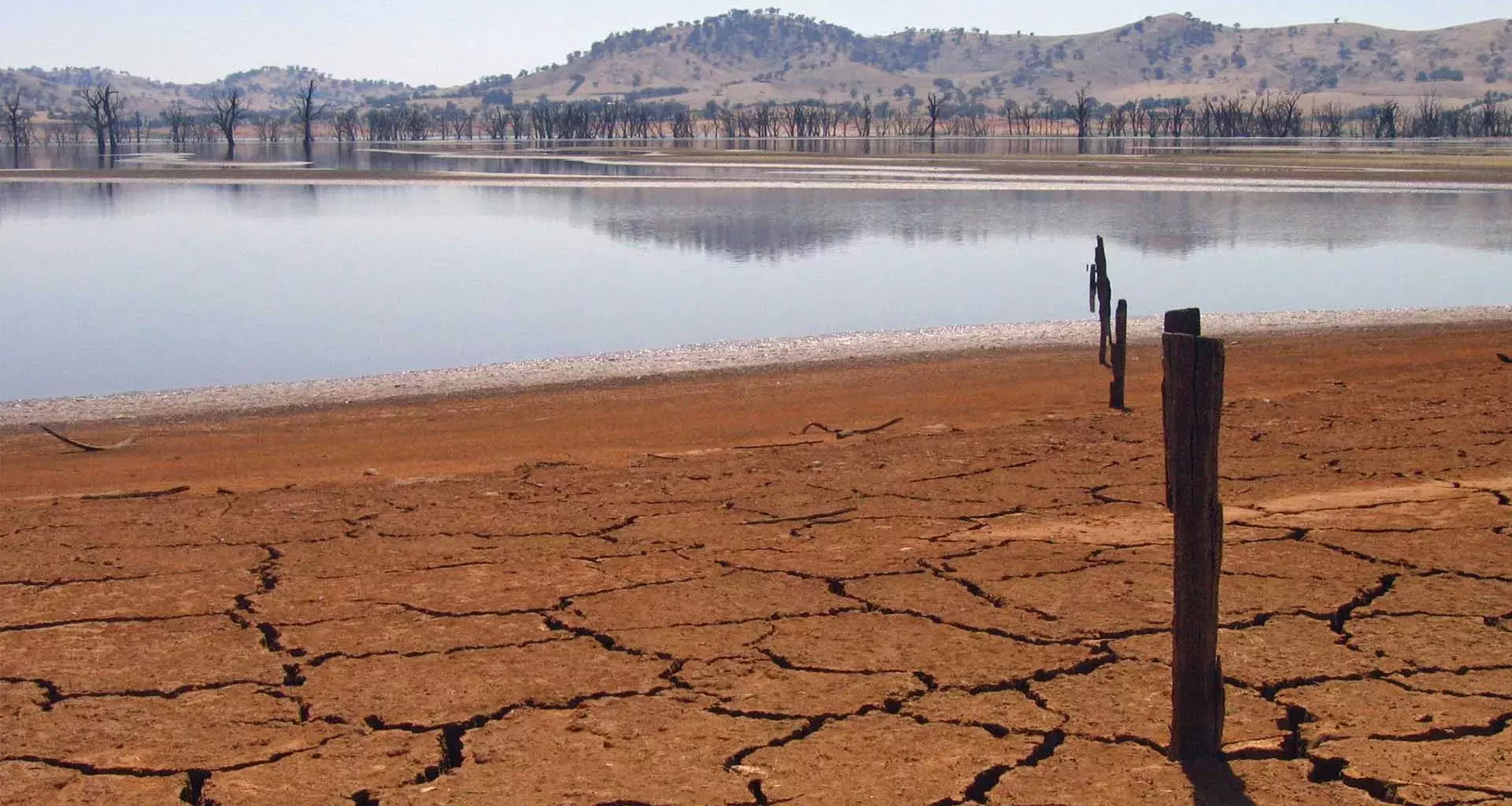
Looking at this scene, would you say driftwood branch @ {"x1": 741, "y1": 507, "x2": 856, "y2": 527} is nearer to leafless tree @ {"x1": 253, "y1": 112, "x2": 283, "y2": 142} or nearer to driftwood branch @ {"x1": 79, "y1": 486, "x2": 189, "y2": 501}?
driftwood branch @ {"x1": 79, "y1": 486, "x2": 189, "y2": 501}

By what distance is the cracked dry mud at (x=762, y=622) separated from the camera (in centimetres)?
439

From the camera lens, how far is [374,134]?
113m

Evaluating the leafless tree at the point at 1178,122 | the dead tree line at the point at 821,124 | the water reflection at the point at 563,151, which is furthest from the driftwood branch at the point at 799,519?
the leafless tree at the point at 1178,122

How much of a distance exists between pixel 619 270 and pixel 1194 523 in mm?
17907

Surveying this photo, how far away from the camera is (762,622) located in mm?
5715

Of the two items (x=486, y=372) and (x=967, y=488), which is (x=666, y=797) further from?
(x=486, y=372)

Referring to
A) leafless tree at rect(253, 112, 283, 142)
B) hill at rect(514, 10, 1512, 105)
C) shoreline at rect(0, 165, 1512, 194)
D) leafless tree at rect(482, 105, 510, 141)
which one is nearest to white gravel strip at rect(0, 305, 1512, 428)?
shoreline at rect(0, 165, 1512, 194)

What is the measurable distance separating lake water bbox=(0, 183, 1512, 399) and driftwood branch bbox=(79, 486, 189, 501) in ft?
16.1

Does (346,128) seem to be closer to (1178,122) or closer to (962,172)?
(1178,122)

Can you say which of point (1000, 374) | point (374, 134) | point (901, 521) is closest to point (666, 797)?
point (901, 521)

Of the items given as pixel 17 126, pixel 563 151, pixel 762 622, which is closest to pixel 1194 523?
pixel 762 622

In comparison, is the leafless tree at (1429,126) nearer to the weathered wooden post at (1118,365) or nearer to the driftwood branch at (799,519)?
the weathered wooden post at (1118,365)

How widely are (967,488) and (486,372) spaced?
6.25m

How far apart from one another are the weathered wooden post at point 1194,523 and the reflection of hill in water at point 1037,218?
19.0 metres
